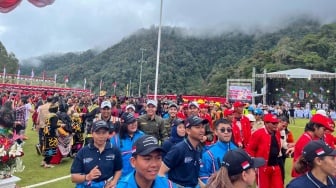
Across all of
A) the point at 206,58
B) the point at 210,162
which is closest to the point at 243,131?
the point at 210,162

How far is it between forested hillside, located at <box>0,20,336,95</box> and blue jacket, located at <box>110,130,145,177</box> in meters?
47.1

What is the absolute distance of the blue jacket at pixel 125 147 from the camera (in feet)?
15.0

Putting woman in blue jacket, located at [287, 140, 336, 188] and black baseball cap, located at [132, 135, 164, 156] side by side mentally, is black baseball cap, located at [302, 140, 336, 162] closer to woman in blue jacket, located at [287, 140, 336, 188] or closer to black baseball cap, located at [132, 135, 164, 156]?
woman in blue jacket, located at [287, 140, 336, 188]

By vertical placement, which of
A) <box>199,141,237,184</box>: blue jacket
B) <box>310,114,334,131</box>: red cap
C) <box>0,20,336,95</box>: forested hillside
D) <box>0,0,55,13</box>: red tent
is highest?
<box>0,20,336,95</box>: forested hillside

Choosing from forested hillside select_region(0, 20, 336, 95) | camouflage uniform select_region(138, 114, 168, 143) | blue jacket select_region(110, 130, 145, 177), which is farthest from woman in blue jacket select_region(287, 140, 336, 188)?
forested hillside select_region(0, 20, 336, 95)

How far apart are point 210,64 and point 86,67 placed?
3370 centimetres

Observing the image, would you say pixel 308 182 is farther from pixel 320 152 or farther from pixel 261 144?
pixel 261 144

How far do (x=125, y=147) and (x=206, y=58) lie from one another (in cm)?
7530

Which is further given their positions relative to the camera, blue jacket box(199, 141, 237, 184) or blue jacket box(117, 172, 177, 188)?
blue jacket box(199, 141, 237, 184)

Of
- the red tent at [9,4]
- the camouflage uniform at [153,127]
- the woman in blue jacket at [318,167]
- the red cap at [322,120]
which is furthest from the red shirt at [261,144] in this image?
the red tent at [9,4]

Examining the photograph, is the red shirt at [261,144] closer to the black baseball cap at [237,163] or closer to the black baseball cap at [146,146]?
the black baseball cap at [237,163]

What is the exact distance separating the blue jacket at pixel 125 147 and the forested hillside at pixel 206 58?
47108mm

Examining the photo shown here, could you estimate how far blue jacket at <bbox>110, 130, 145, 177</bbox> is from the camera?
15.0 ft

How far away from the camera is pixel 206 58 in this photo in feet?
258
